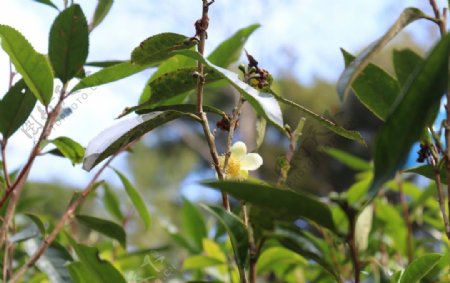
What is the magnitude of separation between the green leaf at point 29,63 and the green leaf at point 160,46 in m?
0.19

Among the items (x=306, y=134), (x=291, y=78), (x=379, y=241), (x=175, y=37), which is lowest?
(x=379, y=241)

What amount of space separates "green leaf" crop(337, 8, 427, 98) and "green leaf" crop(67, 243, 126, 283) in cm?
38

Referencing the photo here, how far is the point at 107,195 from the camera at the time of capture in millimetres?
1379

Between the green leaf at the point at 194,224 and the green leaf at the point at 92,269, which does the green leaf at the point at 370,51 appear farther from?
the green leaf at the point at 194,224

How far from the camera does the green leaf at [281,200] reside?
40 cm

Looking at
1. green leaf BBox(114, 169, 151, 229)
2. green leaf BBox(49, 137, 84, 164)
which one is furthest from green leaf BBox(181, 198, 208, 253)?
green leaf BBox(49, 137, 84, 164)

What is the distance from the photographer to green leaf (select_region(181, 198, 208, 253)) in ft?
4.46

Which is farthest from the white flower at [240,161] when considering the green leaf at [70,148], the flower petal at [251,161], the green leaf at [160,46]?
the green leaf at [70,148]

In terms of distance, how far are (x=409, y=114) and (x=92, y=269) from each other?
1.53 feet

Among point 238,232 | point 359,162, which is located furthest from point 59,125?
point 359,162

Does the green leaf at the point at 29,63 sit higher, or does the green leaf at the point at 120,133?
the green leaf at the point at 29,63

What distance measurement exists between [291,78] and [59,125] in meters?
13.9

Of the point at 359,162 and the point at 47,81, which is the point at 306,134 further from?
the point at 359,162

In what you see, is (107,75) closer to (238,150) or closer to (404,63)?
(238,150)
